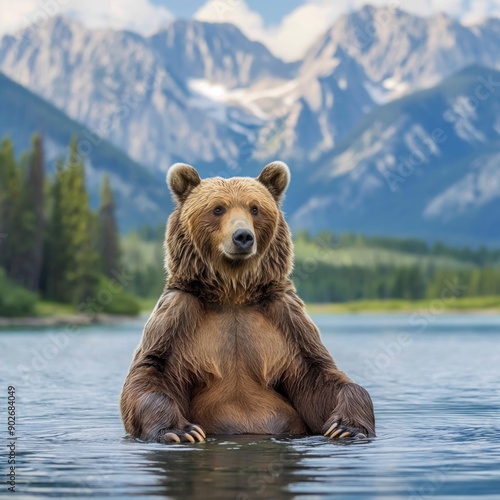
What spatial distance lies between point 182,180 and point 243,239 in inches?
59.9

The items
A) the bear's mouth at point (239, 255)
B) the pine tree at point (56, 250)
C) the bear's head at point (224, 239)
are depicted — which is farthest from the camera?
the pine tree at point (56, 250)

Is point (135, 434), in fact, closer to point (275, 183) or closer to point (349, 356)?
point (275, 183)

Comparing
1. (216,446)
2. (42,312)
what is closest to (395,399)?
(216,446)

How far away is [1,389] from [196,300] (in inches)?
402

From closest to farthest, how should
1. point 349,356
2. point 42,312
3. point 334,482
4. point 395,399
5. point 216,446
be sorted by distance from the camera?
point 334,482
point 216,446
point 395,399
point 349,356
point 42,312

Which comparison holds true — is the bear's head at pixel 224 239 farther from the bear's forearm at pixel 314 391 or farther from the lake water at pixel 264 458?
the lake water at pixel 264 458

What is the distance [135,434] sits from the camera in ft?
38.0

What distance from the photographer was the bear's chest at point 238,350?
38.1ft

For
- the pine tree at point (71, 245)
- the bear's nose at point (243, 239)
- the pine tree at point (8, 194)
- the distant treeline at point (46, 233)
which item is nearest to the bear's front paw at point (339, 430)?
the bear's nose at point (243, 239)

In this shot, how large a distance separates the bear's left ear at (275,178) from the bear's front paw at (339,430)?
245 cm

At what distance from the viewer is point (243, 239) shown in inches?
433

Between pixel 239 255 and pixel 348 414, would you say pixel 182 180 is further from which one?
pixel 348 414

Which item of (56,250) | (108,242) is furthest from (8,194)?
(108,242)

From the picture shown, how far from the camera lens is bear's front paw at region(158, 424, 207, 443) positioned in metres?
11.0
